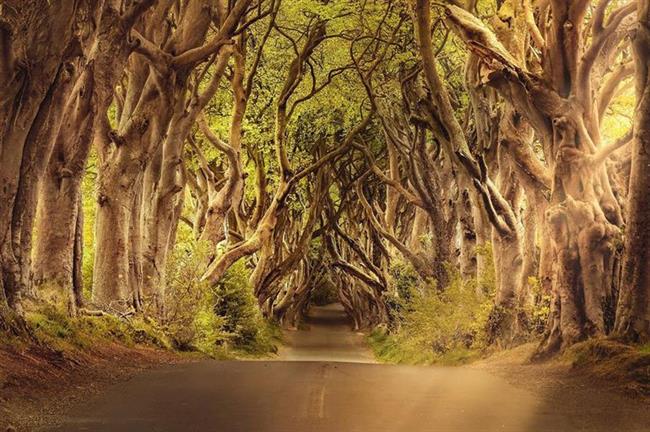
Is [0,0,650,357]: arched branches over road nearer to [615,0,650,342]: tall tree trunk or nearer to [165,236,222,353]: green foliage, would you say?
[615,0,650,342]: tall tree trunk

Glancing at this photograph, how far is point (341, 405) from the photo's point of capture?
31.5 ft

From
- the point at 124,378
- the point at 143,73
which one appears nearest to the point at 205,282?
the point at 143,73

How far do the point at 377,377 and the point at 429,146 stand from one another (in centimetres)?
2089

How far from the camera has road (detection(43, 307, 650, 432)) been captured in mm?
8359

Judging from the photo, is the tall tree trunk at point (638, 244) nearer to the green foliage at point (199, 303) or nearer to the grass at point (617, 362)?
the grass at point (617, 362)

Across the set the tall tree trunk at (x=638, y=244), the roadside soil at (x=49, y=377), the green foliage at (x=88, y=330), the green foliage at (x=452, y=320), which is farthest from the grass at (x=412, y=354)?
the roadside soil at (x=49, y=377)

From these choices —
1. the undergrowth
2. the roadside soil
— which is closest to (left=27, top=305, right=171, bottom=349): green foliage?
the undergrowth

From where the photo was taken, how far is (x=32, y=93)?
12008mm

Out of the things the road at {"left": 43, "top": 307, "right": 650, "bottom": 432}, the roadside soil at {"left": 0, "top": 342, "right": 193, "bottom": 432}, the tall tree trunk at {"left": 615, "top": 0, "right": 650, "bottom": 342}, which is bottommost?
the road at {"left": 43, "top": 307, "right": 650, "bottom": 432}

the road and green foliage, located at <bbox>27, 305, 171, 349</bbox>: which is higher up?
green foliage, located at <bbox>27, 305, 171, 349</bbox>

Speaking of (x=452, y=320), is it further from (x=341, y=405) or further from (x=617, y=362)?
(x=341, y=405)

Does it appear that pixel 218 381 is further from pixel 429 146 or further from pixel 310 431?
pixel 429 146

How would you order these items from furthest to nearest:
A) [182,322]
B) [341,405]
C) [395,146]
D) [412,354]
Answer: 1. [395,146]
2. [412,354]
3. [182,322]
4. [341,405]

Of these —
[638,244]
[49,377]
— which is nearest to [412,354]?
[638,244]
